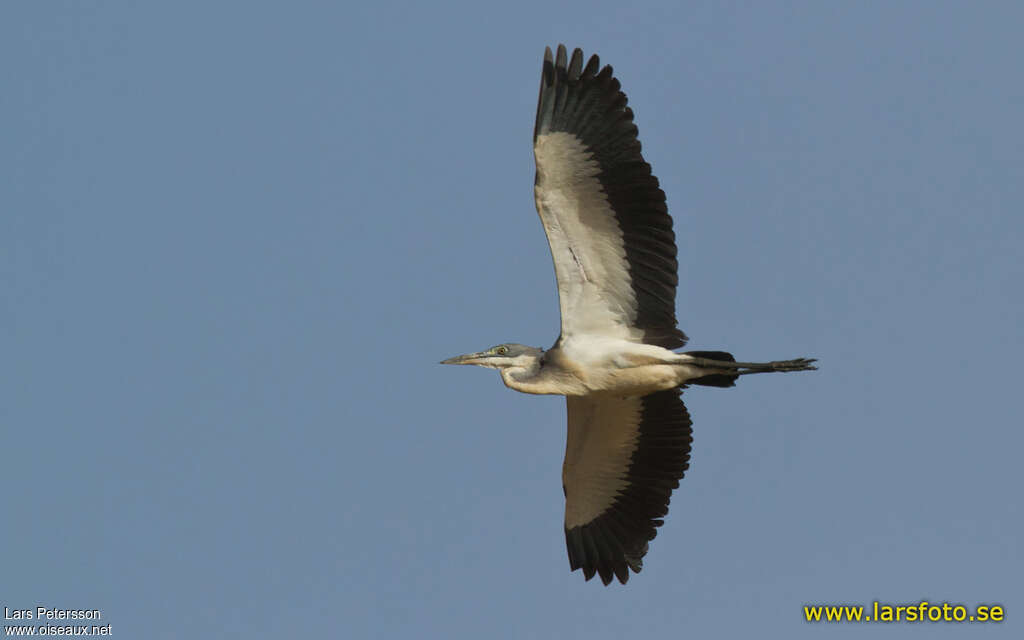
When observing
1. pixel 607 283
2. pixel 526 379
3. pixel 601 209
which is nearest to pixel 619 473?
pixel 526 379

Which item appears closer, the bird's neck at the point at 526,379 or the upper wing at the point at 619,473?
the bird's neck at the point at 526,379

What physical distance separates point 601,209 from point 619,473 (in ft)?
13.2

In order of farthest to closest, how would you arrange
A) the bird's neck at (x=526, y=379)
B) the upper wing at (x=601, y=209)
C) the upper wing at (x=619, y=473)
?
the upper wing at (x=619, y=473)
the bird's neck at (x=526, y=379)
the upper wing at (x=601, y=209)

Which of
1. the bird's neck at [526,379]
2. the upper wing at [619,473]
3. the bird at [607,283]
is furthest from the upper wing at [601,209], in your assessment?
the upper wing at [619,473]

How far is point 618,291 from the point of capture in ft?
52.4

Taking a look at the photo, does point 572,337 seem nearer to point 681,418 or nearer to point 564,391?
point 564,391

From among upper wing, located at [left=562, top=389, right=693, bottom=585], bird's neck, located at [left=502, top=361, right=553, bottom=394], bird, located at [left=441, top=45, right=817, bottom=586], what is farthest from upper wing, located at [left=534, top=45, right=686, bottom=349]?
upper wing, located at [left=562, top=389, right=693, bottom=585]

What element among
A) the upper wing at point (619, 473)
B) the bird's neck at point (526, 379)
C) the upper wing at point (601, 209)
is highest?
the upper wing at point (601, 209)

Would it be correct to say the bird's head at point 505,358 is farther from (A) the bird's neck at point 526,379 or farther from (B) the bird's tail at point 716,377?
(B) the bird's tail at point 716,377

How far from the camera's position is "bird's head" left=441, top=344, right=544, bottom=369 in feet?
53.4

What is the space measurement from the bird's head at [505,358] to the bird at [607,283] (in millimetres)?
12

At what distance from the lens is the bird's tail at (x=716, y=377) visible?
15602mm

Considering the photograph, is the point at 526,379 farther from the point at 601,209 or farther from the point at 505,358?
the point at 601,209

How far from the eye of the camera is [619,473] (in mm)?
17859
